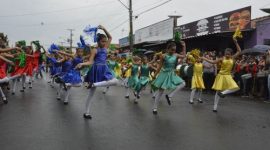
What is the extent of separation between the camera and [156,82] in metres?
11.8

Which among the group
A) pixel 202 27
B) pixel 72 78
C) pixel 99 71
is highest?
pixel 202 27

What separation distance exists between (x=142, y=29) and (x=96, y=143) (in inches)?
1470

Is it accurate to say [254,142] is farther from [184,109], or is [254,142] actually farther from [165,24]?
[165,24]

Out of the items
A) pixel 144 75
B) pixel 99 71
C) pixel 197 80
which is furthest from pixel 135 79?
pixel 99 71

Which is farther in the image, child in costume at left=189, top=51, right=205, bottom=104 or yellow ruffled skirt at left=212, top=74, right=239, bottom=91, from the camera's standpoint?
child in costume at left=189, top=51, right=205, bottom=104

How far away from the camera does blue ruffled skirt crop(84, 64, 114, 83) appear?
10.4 m

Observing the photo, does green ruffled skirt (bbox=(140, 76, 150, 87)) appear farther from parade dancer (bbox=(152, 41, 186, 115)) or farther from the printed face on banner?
the printed face on banner

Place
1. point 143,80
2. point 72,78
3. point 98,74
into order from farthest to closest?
point 143,80 < point 72,78 < point 98,74

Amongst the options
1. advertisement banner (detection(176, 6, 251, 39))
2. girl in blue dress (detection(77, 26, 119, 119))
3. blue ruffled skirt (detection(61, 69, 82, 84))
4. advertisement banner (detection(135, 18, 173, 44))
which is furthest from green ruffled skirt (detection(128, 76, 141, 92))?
advertisement banner (detection(135, 18, 173, 44))

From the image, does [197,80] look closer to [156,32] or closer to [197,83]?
[197,83]

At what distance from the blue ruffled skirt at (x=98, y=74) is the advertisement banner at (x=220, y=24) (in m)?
15.0

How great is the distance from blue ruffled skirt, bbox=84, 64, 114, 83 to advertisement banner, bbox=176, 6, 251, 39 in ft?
49.2

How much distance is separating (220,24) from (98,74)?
58.0 feet

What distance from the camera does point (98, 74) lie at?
1039 cm
